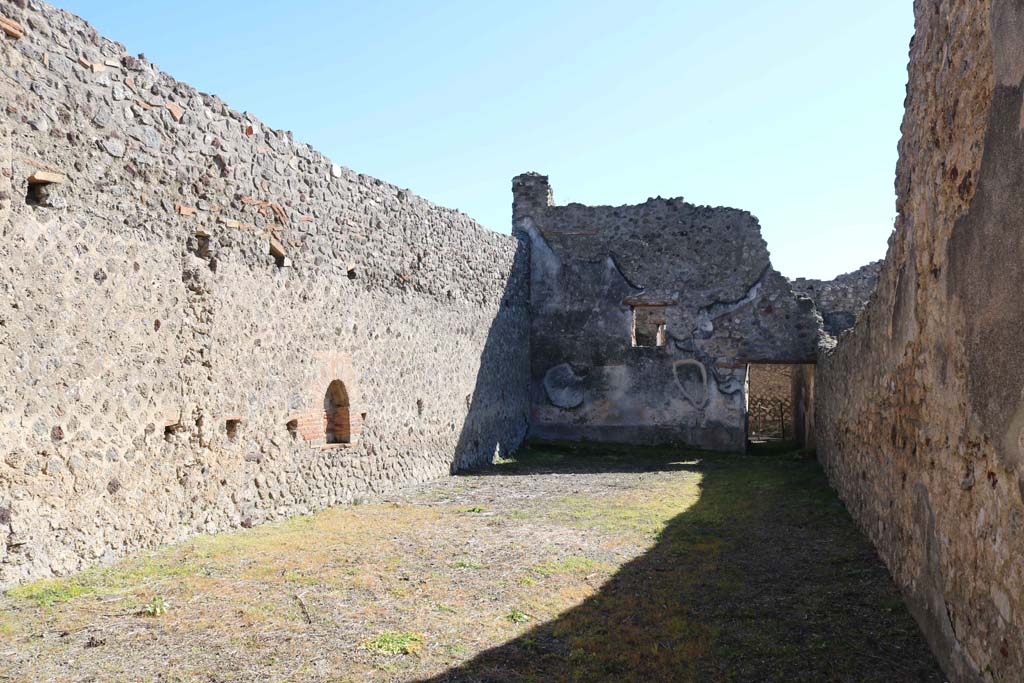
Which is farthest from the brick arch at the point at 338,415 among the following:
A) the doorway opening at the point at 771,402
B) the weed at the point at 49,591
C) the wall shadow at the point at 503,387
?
the doorway opening at the point at 771,402

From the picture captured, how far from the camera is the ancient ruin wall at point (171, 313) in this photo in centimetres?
439

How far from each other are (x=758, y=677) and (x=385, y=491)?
547 centimetres

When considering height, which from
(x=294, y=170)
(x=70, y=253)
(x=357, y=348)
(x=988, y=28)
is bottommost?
(x=357, y=348)

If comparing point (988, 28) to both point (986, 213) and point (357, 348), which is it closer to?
point (986, 213)

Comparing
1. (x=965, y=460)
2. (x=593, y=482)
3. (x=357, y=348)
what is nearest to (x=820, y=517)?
(x=593, y=482)

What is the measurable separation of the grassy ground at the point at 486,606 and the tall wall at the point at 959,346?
1.44 ft

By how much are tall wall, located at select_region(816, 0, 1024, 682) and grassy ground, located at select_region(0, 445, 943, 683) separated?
0.44m

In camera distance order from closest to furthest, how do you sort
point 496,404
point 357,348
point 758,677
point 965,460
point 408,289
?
point 965,460 → point 758,677 → point 357,348 → point 408,289 → point 496,404

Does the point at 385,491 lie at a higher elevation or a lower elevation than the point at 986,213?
lower

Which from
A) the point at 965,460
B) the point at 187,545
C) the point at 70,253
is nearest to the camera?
the point at 965,460

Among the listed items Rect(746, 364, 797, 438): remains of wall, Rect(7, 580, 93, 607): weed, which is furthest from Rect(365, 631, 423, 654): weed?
Rect(746, 364, 797, 438): remains of wall

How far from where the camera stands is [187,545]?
17.7ft

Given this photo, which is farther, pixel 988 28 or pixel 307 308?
pixel 307 308

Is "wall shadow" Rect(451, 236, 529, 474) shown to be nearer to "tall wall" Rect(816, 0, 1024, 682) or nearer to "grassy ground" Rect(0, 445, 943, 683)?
"grassy ground" Rect(0, 445, 943, 683)
